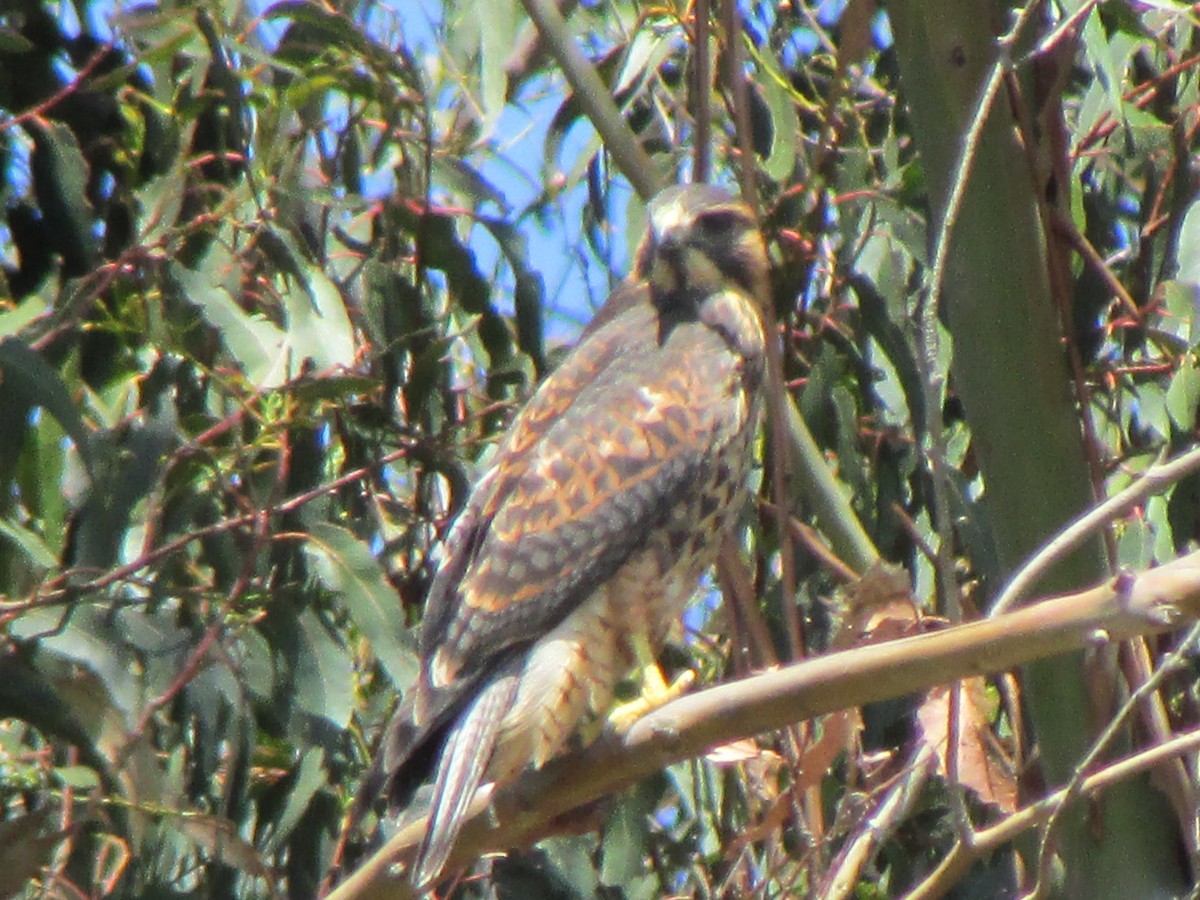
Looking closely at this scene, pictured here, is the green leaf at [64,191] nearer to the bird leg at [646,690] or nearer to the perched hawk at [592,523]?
the perched hawk at [592,523]

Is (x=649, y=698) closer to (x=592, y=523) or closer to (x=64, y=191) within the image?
(x=592, y=523)

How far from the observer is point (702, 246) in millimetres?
3039

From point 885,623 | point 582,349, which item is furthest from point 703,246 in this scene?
point 885,623

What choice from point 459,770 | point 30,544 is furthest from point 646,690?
point 30,544

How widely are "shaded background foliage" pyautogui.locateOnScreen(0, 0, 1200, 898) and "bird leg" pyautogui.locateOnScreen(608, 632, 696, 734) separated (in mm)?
119

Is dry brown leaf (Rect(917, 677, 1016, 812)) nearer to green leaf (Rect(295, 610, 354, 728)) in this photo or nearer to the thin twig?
the thin twig

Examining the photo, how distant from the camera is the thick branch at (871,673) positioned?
160 cm

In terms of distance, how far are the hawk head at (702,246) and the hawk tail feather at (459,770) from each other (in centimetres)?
80

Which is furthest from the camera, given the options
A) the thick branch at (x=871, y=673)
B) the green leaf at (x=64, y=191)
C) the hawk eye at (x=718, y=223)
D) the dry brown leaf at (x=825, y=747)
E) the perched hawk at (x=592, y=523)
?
the hawk eye at (x=718, y=223)

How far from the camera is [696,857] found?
341 cm

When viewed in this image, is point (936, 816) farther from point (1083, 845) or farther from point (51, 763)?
point (51, 763)

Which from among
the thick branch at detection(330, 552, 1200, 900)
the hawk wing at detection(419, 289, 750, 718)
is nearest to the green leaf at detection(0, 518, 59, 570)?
the hawk wing at detection(419, 289, 750, 718)

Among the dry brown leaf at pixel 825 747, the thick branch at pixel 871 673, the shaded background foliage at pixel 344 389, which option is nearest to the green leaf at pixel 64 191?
the shaded background foliage at pixel 344 389

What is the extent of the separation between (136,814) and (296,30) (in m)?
1.29
